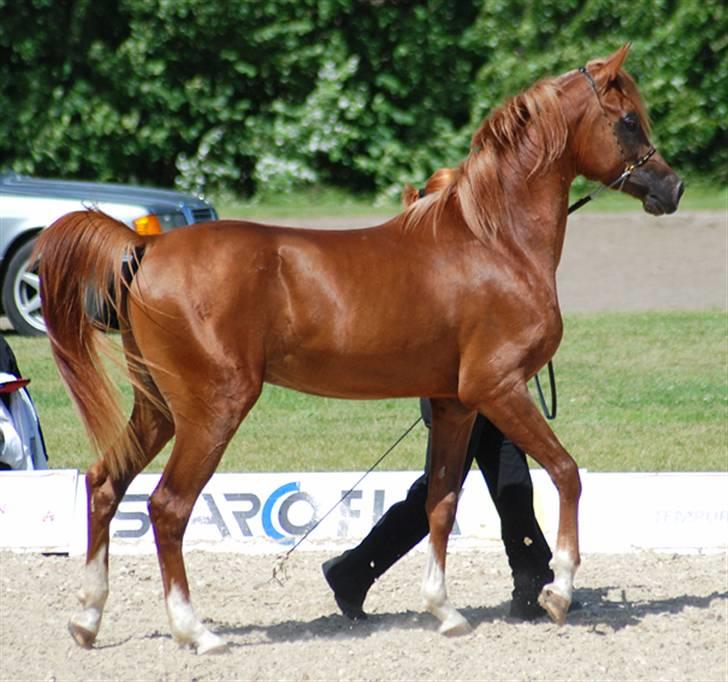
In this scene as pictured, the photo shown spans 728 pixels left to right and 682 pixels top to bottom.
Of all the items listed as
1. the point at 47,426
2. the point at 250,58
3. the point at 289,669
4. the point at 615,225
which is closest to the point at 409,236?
the point at 289,669

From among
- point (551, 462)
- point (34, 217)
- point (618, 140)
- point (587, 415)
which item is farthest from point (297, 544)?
point (34, 217)

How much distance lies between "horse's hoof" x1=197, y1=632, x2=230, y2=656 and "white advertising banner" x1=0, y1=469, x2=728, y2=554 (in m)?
1.49

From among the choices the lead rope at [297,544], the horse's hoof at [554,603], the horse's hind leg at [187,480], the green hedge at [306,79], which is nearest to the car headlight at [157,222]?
the lead rope at [297,544]

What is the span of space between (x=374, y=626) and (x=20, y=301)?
23.3 ft

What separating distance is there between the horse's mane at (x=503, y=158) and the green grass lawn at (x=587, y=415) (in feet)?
9.79

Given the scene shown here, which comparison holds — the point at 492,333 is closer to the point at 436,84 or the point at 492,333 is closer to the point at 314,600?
the point at 314,600

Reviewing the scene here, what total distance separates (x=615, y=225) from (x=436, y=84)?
441 centimetres

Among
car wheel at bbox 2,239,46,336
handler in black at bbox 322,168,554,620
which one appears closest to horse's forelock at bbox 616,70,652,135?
handler in black at bbox 322,168,554,620

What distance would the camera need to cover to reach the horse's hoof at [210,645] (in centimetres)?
509

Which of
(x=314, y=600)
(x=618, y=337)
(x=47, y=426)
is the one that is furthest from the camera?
(x=618, y=337)

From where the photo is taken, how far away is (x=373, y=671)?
4918 millimetres

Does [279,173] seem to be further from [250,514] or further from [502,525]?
[502,525]

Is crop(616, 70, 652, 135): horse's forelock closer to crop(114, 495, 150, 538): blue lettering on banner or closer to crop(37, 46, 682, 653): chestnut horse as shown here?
crop(37, 46, 682, 653): chestnut horse

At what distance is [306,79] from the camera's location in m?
20.2
